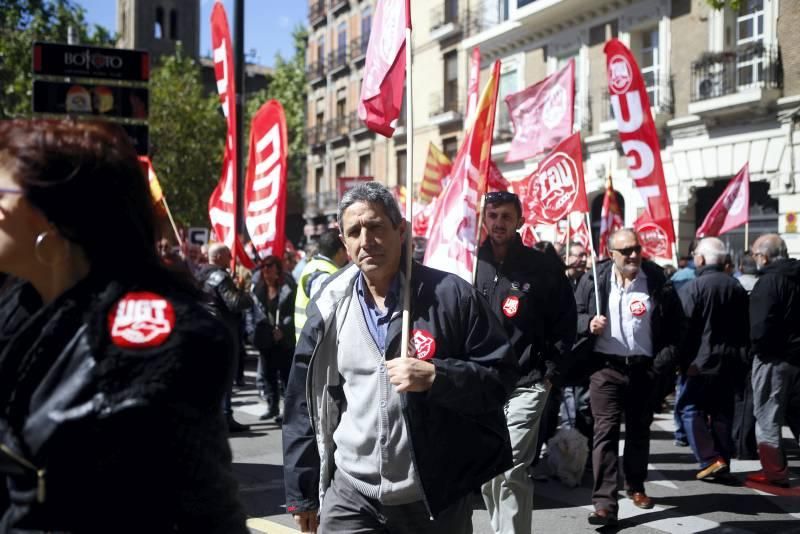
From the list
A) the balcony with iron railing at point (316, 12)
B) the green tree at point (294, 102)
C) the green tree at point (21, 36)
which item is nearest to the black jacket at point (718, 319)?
the green tree at point (21, 36)

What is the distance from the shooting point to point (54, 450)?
1359 mm

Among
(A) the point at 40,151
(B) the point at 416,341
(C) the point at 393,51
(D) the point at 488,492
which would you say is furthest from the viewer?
(D) the point at 488,492

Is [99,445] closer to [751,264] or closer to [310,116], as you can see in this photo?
[751,264]

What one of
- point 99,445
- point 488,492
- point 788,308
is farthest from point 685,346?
point 99,445

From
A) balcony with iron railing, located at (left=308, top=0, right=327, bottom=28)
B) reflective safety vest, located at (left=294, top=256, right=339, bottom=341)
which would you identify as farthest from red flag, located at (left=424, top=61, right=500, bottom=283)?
balcony with iron railing, located at (left=308, top=0, right=327, bottom=28)

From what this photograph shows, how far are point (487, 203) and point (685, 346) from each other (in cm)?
238

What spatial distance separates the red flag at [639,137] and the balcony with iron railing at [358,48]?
88.5ft

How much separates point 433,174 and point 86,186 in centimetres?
1464

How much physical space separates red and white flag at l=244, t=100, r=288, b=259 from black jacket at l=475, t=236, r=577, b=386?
136 inches

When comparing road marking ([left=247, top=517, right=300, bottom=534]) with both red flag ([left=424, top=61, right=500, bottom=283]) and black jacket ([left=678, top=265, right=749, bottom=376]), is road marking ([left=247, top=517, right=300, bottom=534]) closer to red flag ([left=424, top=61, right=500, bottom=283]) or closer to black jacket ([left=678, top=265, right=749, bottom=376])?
red flag ([left=424, top=61, right=500, bottom=283])

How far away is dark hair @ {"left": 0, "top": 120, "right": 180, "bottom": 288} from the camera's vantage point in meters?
1.49

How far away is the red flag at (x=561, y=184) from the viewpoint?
8.34m

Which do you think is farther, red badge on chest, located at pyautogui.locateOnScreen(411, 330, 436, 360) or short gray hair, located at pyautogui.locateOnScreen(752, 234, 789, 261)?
short gray hair, located at pyautogui.locateOnScreen(752, 234, 789, 261)

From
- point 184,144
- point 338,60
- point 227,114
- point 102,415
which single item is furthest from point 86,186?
point 338,60
